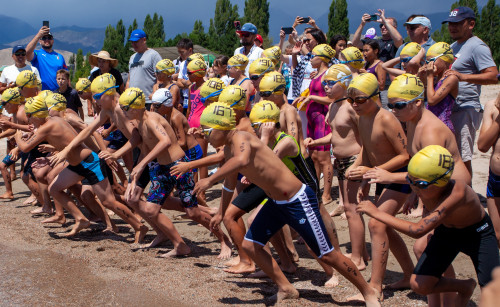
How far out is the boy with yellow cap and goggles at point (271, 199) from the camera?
15.2 ft

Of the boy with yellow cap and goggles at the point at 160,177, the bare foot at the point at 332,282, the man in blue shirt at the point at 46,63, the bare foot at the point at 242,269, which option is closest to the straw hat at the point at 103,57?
the man in blue shirt at the point at 46,63

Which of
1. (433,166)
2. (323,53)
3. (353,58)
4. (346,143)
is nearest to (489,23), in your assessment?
(323,53)

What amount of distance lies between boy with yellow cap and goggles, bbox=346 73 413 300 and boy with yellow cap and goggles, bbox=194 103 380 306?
1.24ft

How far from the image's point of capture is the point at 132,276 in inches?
227

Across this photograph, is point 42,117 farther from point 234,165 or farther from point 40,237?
point 234,165

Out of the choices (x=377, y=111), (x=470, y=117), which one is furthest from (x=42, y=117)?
(x=470, y=117)

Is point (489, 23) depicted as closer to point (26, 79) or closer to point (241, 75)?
point (241, 75)

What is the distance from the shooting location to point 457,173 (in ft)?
13.9

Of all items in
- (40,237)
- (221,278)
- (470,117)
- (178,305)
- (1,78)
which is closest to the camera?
(178,305)

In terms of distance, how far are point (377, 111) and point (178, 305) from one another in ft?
8.58

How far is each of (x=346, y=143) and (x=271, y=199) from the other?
4.81 ft

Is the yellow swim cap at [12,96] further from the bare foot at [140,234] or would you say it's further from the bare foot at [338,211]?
the bare foot at [338,211]

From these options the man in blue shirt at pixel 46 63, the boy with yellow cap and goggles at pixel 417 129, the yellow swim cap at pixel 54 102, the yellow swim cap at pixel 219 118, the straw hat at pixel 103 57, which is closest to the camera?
the boy with yellow cap and goggles at pixel 417 129

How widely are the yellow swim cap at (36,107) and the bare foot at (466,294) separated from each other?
19.8ft
